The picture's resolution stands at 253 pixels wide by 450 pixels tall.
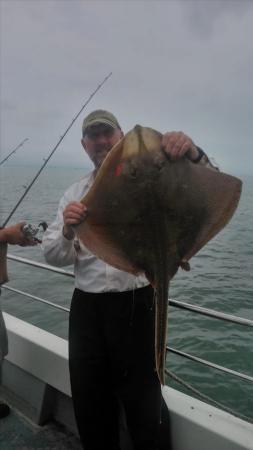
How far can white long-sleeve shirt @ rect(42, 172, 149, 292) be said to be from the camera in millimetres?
2305

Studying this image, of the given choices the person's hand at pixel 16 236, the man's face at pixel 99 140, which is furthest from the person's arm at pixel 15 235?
the man's face at pixel 99 140

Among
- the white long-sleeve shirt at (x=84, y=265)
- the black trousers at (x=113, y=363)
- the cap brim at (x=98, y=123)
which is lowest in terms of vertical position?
the black trousers at (x=113, y=363)

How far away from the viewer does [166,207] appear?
1.70m

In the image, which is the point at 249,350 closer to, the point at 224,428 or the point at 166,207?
the point at 224,428

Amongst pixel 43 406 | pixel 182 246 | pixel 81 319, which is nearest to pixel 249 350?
pixel 43 406

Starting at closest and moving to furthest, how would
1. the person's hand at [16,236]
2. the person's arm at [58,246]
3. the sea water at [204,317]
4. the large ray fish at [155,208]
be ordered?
the large ray fish at [155,208]
the person's arm at [58,246]
the person's hand at [16,236]
the sea water at [204,317]

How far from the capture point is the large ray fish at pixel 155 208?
5.42 feet

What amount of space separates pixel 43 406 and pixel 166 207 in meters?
2.52

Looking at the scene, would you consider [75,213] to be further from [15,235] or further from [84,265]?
[15,235]

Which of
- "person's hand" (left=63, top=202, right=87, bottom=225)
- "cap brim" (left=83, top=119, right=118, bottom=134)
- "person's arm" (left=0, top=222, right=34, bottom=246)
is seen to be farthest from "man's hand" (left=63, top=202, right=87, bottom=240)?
"person's arm" (left=0, top=222, right=34, bottom=246)

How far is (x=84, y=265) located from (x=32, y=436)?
1808 millimetres

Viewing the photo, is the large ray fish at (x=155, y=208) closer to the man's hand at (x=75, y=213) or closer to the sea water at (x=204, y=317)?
the man's hand at (x=75, y=213)

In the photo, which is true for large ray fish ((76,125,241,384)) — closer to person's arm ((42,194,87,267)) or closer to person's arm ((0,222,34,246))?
person's arm ((42,194,87,267))

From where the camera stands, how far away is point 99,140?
244 cm
